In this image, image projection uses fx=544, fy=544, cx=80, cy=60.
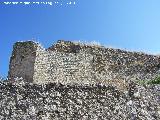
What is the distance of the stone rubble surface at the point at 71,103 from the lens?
1162 centimetres

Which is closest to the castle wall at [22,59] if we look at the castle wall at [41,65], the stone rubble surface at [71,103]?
the castle wall at [41,65]

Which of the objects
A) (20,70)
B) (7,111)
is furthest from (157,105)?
(20,70)

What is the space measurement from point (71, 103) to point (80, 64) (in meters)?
16.0

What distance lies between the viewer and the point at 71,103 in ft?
38.7

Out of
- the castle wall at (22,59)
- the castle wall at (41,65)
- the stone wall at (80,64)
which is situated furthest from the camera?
the stone wall at (80,64)

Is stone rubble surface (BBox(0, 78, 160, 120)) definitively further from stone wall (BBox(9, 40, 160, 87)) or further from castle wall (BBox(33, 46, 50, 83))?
castle wall (BBox(33, 46, 50, 83))

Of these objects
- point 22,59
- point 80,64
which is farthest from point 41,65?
point 80,64

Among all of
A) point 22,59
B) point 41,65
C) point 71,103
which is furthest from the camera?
point 41,65

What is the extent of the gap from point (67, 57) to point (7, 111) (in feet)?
52.7

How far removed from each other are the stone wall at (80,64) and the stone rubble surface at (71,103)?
34.7ft

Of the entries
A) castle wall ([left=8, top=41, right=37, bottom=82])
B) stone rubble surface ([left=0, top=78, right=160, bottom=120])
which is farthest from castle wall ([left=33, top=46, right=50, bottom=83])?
stone rubble surface ([left=0, top=78, right=160, bottom=120])

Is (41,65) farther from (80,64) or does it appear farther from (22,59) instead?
(80,64)

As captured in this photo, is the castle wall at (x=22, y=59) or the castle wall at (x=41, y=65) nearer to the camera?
the castle wall at (x=41, y=65)

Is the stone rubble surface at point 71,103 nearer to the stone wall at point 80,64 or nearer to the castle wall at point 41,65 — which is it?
the stone wall at point 80,64
